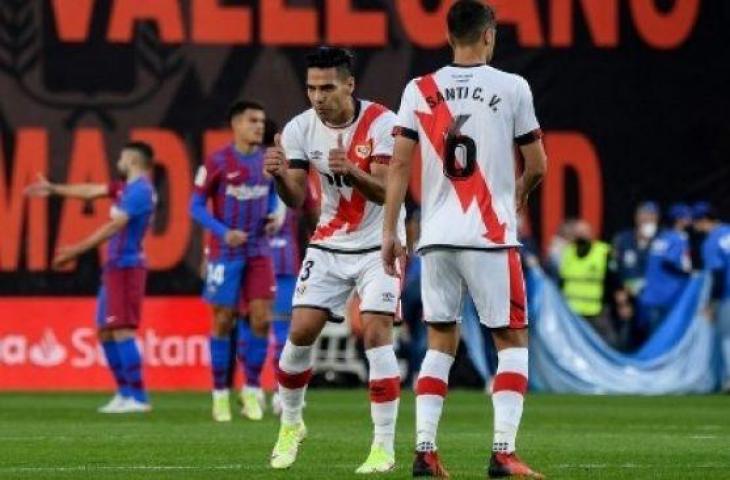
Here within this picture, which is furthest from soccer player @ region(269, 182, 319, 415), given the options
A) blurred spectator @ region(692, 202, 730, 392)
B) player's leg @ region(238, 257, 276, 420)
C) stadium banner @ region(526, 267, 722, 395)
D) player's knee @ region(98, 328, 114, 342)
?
blurred spectator @ region(692, 202, 730, 392)

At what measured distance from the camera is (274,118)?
2267cm

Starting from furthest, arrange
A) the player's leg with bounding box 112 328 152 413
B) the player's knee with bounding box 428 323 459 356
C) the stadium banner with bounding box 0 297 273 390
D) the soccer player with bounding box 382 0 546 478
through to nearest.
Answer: the stadium banner with bounding box 0 297 273 390 → the player's leg with bounding box 112 328 152 413 → the player's knee with bounding box 428 323 459 356 → the soccer player with bounding box 382 0 546 478

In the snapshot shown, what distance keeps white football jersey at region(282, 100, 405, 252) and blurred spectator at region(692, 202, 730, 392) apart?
1226cm

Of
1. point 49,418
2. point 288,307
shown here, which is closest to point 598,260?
point 288,307

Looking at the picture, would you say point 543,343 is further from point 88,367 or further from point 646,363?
point 88,367

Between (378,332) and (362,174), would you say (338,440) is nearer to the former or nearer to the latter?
(378,332)

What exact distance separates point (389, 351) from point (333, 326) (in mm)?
12654

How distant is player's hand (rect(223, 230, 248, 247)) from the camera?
53.2ft

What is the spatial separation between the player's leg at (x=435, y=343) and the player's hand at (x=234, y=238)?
625 centimetres

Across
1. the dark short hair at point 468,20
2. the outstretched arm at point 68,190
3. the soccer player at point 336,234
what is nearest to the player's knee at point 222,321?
the outstretched arm at point 68,190

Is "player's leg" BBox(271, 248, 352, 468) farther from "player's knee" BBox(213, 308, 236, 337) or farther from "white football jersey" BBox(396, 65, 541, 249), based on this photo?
"player's knee" BBox(213, 308, 236, 337)

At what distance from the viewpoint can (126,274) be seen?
17.8m

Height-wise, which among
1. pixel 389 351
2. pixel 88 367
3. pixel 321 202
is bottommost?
pixel 88 367

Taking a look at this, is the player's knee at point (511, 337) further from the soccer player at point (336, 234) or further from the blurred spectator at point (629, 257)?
the blurred spectator at point (629, 257)
